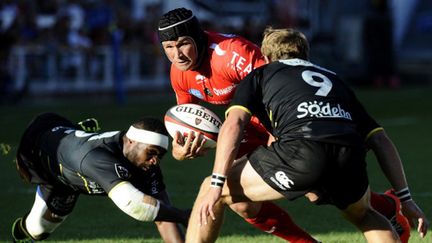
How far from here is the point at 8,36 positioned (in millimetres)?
20953

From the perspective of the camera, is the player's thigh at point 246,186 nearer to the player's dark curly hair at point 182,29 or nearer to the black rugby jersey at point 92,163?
the black rugby jersey at point 92,163

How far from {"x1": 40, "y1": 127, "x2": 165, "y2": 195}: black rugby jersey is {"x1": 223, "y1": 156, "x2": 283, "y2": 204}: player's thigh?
902 mm

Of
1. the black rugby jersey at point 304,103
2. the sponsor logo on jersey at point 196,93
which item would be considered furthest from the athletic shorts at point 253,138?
the black rugby jersey at point 304,103

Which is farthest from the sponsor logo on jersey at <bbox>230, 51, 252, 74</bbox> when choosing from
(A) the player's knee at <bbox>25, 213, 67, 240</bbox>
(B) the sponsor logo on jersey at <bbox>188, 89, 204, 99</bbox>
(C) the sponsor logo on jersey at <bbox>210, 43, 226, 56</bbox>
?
(A) the player's knee at <bbox>25, 213, 67, 240</bbox>

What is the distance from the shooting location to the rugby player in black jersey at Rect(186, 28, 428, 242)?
20.1ft

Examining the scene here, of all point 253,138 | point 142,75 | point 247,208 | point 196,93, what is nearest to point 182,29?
point 196,93

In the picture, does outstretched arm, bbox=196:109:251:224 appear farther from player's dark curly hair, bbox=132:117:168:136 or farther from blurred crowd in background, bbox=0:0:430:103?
blurred crowd in background, bbox=0:0:430:103

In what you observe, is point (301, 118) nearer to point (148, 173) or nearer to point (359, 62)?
point (148, 173)

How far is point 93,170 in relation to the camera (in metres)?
7.05

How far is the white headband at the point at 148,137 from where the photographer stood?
7.14 m

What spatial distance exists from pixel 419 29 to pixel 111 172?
27675 mm

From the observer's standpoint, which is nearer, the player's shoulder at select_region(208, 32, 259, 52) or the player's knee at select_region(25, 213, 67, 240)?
the player's shoulder at select_region(208, 32, 259, 52)

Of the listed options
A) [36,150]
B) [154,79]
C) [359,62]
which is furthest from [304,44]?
[359,62]

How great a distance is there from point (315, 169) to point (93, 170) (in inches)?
68.0
